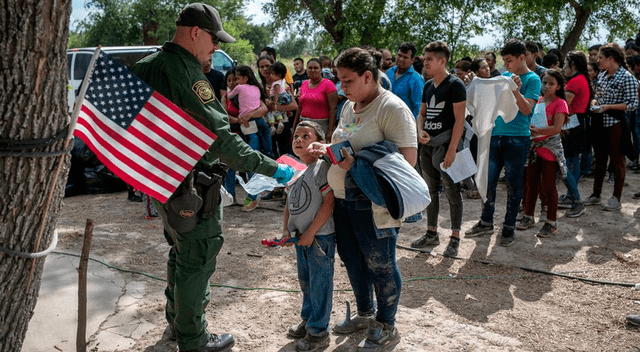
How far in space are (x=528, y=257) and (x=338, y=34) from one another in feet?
33.4

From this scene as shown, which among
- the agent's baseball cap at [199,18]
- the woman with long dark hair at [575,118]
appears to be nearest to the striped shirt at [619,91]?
the woman with long dark hair at [575,118]

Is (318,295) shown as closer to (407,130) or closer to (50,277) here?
(407,130)

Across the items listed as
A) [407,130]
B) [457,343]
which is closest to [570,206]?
[457,343]

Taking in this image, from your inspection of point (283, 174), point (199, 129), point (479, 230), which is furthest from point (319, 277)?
point (479, 230)

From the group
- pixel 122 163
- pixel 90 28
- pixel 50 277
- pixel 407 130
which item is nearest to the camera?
pixel 122 163

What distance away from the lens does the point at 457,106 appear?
525cm

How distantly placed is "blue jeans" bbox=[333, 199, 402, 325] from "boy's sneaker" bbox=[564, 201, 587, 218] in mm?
4092

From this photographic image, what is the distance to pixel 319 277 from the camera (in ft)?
11.9

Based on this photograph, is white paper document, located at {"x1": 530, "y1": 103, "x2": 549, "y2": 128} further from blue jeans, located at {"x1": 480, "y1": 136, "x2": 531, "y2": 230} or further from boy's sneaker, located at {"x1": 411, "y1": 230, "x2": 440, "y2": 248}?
boy's sneaker, located at {"x1": 411, "y1": 230, "x2": 440, "y2": 248}

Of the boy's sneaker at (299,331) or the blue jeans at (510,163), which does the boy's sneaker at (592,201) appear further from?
the boy's sneaker at (299,331)

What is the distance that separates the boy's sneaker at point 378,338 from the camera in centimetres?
365

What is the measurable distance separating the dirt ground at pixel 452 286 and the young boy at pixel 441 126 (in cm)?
48

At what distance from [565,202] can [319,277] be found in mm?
5089

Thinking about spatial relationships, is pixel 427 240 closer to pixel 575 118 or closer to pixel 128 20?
pixel 575 118
